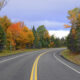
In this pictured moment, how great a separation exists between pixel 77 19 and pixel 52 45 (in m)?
57.9

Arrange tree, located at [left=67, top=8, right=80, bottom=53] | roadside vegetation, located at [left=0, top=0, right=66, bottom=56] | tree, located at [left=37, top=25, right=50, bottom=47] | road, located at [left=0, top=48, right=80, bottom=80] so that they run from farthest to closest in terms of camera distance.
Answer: tree, located at [left=37, top=25, right=50, bottom=47] → roadside vegetation, located at [left=0, top=0, right=66, bottom=56] → tree, located at [left=67, top=8, right=80, bottom=53] → road, located at [left=0, top=48, right=80, bottom=80]

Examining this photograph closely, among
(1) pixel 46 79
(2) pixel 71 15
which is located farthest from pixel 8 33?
(1) pixel 46 79

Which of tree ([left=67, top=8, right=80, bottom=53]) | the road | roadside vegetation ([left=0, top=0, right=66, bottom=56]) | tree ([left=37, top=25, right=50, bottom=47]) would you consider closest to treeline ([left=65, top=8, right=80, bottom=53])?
tree ([left=67, top=8, right=80, bottom=53])

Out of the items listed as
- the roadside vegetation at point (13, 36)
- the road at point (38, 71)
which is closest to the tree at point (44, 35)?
the roadside vegetation at point (13, 36)

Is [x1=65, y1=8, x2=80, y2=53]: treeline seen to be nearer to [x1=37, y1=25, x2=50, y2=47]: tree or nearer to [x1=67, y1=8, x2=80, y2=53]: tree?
[x1=67, y1=8, x2=80, y2=53]: tree

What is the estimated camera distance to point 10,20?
5228cm

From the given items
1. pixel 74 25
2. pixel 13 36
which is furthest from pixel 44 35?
pixel 74 25

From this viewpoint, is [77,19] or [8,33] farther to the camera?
[8,33]

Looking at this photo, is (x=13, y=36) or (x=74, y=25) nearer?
(x=74, y=25)

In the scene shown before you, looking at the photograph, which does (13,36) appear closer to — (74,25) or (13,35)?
(13,35)

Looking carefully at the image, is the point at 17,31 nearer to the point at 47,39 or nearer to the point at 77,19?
the point at 77,19

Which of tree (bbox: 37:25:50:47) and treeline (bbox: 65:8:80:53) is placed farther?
tree (bbox: 37:25:50:47)

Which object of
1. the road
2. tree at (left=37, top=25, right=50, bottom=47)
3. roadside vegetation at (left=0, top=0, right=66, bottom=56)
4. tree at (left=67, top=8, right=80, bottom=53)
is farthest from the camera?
tree at (left=37, top=25, right=50, bottom=47)

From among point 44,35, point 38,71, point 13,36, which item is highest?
point 44,35
